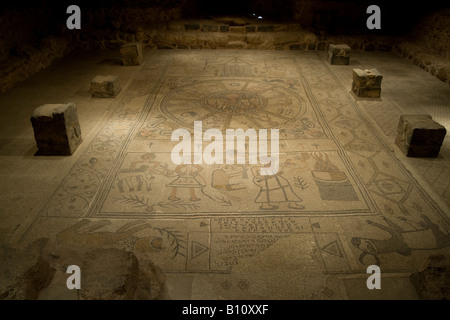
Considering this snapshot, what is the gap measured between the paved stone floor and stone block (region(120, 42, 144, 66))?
159 centimetres

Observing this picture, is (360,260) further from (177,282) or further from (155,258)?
(155,258)

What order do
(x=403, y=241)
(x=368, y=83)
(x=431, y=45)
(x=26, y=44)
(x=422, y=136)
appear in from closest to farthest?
(x=403, y=241) < (x=422, y=136) < (x=368, y=83) < (x=26, y=44) < (x=431, y=45)

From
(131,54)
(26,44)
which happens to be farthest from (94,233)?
(26,44)

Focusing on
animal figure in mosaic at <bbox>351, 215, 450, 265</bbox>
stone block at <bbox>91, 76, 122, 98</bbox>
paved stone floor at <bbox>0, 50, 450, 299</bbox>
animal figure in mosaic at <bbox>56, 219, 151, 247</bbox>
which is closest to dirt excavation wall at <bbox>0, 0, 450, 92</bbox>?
paved stone floor at <bbox>0, 50, 450, 299</bbox>

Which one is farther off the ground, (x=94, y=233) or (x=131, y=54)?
(x=131, y=54)

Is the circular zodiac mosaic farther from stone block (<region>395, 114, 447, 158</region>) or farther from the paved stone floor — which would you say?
stone block (<region>395, 114, 447, 158</region>)

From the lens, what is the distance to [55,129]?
13.8ft

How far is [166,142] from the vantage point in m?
4.68

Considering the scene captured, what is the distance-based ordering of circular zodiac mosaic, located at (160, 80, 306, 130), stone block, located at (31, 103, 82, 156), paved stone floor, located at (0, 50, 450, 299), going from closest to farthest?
paved stone floor, located at (0, 50, 450, 299), stone block, located at (31, 103, 82, 156), circular zodiac mosaic, located at (160, 80, 306, 130)

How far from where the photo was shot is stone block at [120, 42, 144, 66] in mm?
7578

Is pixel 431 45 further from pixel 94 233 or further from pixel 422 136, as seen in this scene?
pixel 94 233

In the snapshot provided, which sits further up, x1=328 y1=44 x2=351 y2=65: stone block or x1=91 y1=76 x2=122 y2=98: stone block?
x1=328 y1=44 x2=351 y2=65: stone block

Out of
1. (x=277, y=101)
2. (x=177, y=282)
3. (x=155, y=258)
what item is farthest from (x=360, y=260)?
(x=277, y=101)

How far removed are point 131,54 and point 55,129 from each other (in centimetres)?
400
